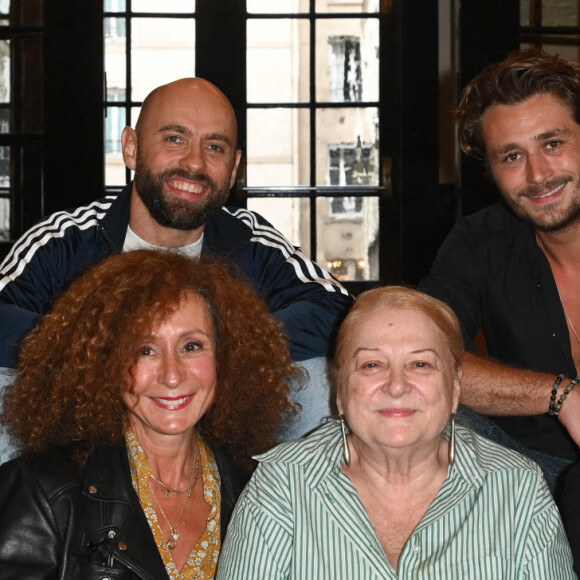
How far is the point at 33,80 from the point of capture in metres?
4.83

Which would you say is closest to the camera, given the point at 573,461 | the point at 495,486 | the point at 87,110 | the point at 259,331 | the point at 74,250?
the point at 495,486

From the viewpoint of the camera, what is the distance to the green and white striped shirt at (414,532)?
1734 millimetres

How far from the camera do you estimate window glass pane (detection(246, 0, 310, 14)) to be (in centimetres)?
487

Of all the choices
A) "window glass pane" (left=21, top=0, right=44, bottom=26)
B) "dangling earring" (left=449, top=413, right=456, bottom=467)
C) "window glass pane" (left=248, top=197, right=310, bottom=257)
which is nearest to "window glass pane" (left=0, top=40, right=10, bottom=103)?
"window glass pane" (left=21, top=0, right=44, bottom=26)

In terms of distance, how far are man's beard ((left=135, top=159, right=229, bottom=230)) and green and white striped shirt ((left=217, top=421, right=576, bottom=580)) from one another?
1095 mm

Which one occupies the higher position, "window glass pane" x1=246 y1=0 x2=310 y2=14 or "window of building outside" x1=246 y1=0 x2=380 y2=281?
"window glass pane" x1=246 y1=0 x2=310 y2=14

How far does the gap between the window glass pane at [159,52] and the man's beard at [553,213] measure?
9.12 ft

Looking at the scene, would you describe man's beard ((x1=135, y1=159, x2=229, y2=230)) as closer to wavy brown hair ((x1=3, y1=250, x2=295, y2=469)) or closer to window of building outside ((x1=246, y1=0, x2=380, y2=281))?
wavy brown hair ((x1=3, y1=250, x2=295, y2=469))

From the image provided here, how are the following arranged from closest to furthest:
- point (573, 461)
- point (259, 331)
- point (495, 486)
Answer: point (495, 486) → point (259, 331) → point (573, 461)

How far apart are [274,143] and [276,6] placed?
0.67 metres

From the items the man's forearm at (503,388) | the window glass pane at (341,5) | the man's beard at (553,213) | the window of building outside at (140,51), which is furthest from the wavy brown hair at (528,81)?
the window of building outside at (140,51)

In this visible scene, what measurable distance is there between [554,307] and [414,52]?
2579mm

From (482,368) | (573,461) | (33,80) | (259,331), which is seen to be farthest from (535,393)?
(33,80)

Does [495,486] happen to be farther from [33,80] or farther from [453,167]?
[33,80]
